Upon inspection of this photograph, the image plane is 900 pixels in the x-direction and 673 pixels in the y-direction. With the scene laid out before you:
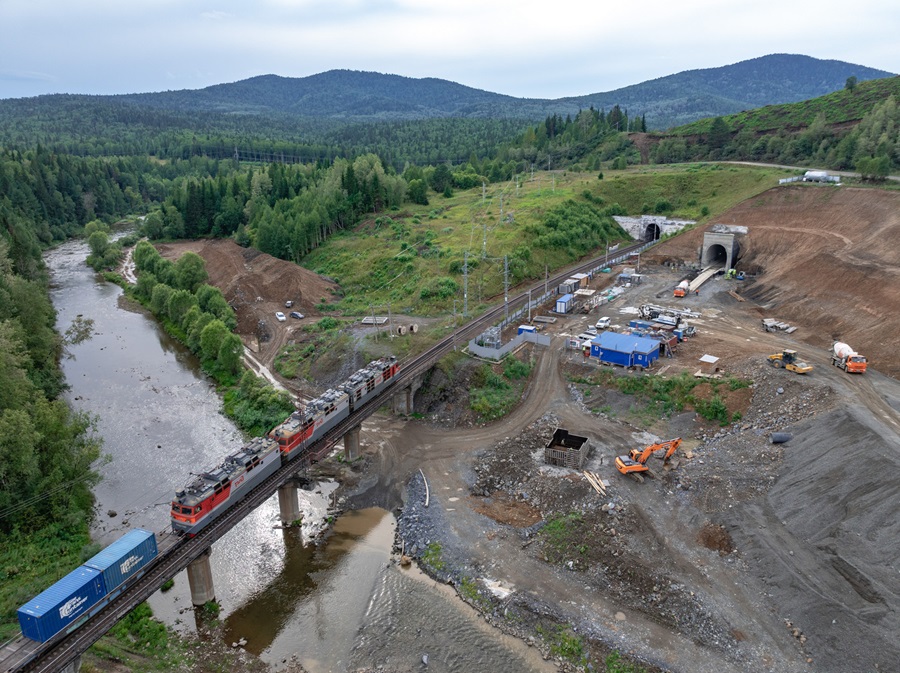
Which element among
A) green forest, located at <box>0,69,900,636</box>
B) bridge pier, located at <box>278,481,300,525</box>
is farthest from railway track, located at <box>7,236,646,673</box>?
green forest, located at <box>0,69,900,636</box>

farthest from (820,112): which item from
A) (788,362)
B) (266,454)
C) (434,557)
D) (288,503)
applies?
(266,454)

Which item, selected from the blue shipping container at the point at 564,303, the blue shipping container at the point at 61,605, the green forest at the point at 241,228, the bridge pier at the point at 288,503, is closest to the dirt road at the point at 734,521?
the bridge pier at the point at 288,503

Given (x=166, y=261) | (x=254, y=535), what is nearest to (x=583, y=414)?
(x=254, y=535)

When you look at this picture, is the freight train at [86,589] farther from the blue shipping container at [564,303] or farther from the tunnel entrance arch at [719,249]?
the tunnel entrance arch at [719,249]

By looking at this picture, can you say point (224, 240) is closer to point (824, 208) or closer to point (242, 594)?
point (242, 594)

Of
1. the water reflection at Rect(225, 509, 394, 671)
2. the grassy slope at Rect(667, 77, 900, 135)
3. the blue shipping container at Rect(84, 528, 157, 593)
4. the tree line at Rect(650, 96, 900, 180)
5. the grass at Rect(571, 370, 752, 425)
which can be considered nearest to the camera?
the blue shipping container at Rect(84, 528, 157, 593)

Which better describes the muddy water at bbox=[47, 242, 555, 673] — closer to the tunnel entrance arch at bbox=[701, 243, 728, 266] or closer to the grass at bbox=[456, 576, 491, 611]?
the grass at bbox=[456, 576, 491, 611]

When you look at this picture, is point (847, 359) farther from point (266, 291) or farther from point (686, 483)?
point (266, 291)
